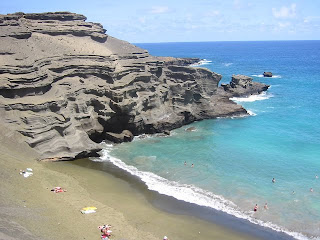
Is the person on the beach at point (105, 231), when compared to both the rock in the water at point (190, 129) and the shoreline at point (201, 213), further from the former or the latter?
the rock in the water at point (190, 129)

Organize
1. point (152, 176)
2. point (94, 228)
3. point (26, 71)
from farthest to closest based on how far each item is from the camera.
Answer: point (26, 71), point (152, 176), point (94, 228)

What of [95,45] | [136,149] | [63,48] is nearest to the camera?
[136,149]

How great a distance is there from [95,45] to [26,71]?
16531 mm

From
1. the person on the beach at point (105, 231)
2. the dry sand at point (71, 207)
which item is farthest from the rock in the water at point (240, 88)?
the person on the beach at point (105, 231)

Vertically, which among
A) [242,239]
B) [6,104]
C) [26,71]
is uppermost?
[26,71]

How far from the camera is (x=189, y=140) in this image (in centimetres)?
4322

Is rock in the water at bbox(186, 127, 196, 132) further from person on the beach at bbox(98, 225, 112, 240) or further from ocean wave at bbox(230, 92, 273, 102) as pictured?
person on the beach at bbox(98, 225, 112, 240)

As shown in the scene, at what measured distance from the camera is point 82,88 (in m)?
41.5

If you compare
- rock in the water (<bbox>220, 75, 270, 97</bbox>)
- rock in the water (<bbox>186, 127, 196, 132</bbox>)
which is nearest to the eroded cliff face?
rock in the water (<bbox>186, 127, 196, 132</bbox>)

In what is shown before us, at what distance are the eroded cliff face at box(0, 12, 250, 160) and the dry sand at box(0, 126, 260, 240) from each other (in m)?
2.77

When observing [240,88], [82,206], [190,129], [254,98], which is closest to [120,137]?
[190,129]

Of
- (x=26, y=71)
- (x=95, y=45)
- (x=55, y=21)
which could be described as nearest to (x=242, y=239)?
(x=26, y=71)

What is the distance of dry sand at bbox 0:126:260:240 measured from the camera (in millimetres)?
20750

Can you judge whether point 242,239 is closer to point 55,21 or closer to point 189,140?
point 189,140
